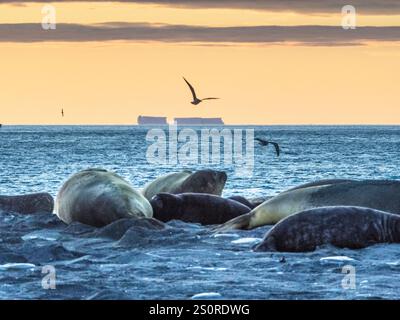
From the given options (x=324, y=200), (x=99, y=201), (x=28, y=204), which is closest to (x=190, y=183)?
(x=28, y=204)

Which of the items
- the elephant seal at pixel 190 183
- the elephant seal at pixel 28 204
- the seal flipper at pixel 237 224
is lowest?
the elephant seal at pixel 28 204

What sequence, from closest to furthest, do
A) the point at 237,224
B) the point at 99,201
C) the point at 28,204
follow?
the point at 237,224 → the point at 99,201 → the point at 28,204

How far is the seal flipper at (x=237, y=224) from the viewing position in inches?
701

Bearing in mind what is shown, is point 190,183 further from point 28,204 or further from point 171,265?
point 171,265

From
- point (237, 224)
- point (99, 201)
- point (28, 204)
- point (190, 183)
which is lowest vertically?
point (28, 204)

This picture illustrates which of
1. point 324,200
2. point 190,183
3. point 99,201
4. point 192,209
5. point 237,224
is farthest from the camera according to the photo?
point 190,183

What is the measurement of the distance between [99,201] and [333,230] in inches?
198

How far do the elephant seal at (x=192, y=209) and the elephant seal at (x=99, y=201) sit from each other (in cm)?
61

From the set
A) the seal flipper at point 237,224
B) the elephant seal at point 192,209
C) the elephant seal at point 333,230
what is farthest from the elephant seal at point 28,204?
the elephant seal at point 333,230

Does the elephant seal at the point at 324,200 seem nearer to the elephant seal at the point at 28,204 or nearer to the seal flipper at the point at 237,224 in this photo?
the seal flipper at the point at 237,224

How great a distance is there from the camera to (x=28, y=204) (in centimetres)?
2228

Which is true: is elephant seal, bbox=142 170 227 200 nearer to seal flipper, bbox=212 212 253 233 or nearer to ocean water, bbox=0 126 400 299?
ocean water, bbox=0 126 400 299

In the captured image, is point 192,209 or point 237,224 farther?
point 192,209
